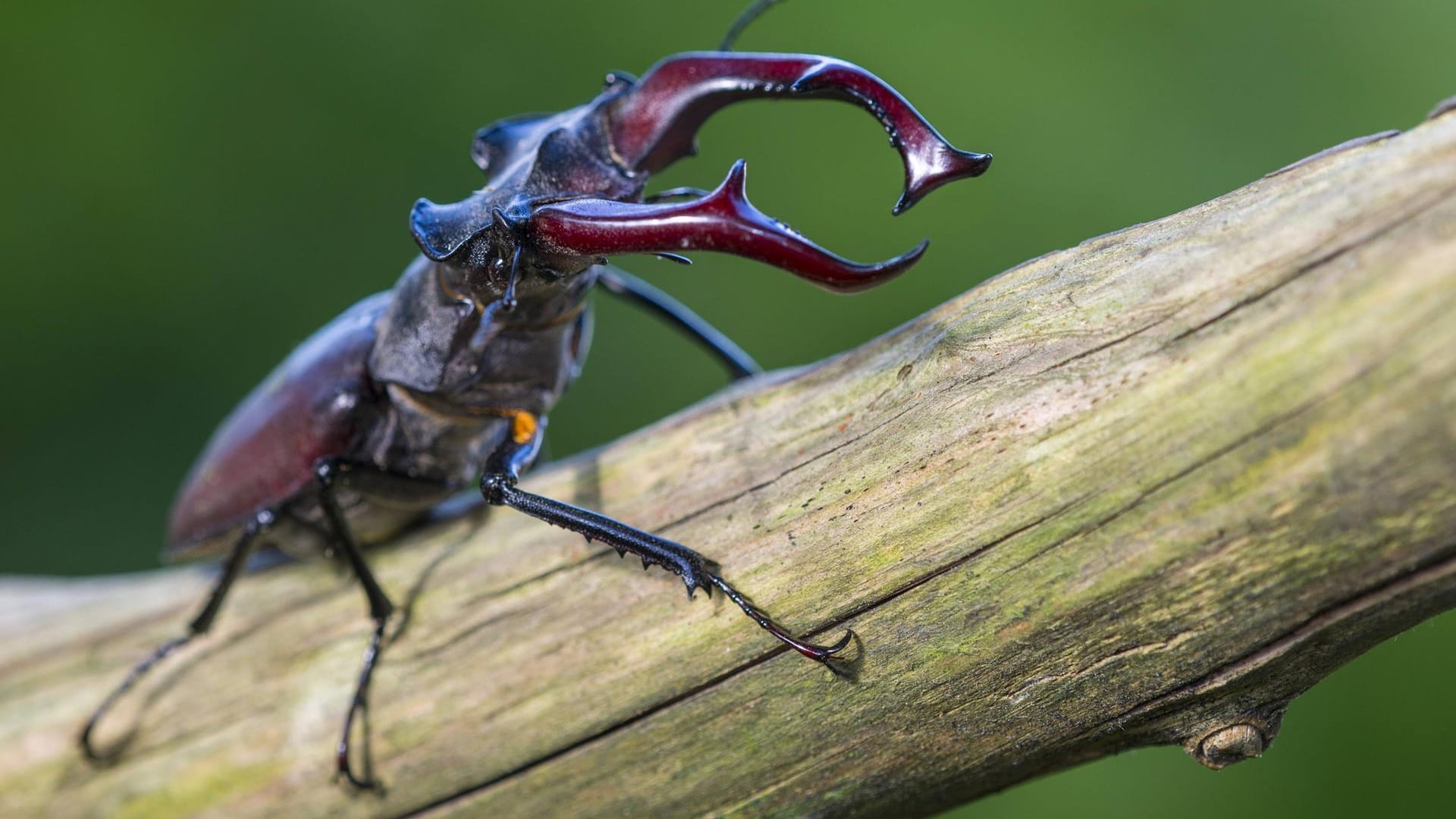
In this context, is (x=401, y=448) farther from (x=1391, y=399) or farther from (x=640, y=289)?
(x=1391, y=399)

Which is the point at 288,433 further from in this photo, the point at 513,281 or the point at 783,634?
the point at 783,634

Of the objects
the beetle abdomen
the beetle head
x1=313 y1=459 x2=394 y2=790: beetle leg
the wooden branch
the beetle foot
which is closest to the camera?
the wooden branch

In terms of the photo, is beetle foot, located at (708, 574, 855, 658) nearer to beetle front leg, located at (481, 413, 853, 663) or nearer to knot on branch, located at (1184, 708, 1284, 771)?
beetle front leg, located at (481, 413, 853, 663)

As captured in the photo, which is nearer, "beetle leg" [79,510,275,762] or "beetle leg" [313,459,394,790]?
"beetle leg" [313,459,394,790]

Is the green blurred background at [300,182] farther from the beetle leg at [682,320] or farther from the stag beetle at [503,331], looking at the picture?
the stag beetle at [503,331]

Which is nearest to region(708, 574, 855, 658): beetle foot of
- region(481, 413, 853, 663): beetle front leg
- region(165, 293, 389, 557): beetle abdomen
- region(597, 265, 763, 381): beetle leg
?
region(481, 413, 853, 663): beetle front leg

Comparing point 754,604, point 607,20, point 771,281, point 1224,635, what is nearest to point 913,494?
point 754,604
